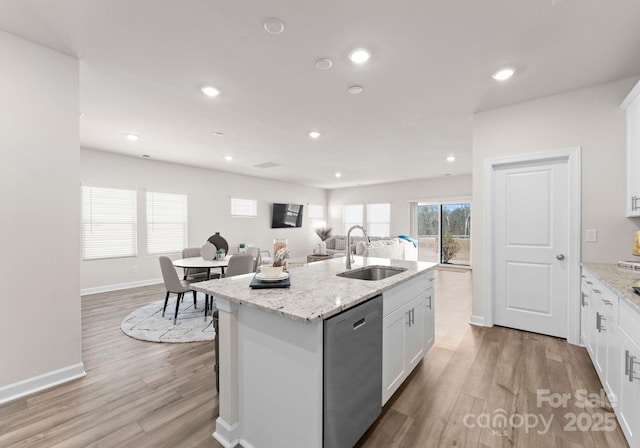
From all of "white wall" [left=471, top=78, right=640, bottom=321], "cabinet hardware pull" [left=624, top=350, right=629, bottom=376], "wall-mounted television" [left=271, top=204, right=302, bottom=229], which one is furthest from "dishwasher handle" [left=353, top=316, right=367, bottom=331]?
"wall-mounted television" [left=271, top=204, right=302, bottom=229]

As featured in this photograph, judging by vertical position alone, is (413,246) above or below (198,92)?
below

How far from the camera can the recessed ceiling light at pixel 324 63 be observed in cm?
236

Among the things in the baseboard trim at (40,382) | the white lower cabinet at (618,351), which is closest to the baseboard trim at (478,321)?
the white lower cabinet at (618,351)

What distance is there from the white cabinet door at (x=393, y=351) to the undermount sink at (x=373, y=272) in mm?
511

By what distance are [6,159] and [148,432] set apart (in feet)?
7.21

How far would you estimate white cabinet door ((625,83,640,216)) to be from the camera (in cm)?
238

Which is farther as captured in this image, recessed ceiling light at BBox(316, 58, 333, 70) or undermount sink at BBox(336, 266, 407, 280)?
undermount sink at BBox(336, 266, 407, 280)

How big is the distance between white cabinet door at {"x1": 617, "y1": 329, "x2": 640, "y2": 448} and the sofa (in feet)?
14.7

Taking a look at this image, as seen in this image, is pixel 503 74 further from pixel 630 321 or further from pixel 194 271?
pixel 194 271

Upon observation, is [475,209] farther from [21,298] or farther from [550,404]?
[21,298]

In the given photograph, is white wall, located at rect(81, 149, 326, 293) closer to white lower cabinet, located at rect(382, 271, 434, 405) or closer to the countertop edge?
the countertop edge

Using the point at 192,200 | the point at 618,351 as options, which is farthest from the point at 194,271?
the point at 618,351

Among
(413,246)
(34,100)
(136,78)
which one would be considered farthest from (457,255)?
(34,100)

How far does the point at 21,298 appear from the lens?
2.13 m
